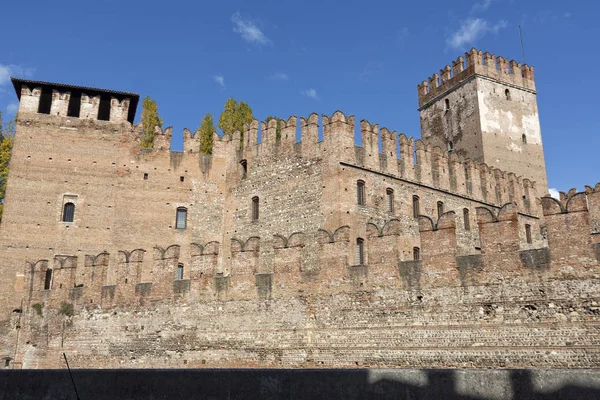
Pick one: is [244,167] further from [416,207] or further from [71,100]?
[71,100]

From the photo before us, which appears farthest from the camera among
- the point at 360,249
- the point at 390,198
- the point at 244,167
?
the point at 244,167

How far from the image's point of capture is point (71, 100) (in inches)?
945

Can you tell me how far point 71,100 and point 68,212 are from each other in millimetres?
5320

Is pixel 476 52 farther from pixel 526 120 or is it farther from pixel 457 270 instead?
pixel 457 270

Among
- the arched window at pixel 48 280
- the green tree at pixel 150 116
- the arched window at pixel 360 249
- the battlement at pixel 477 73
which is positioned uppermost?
the battlement at pixel 477 73

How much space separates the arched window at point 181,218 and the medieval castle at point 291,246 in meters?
0.10

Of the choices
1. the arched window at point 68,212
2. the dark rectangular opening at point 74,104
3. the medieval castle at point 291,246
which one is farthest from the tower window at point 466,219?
the dark rectangular opening at point 74,104

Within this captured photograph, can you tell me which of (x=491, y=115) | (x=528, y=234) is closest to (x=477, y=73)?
(x=491, y=115)

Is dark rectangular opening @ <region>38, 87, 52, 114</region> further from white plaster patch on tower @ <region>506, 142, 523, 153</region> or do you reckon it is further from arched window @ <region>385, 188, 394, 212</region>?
white plaster patch on tower @ <region>506, 142, 523, 153</region>

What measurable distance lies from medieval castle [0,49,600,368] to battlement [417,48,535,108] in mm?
178

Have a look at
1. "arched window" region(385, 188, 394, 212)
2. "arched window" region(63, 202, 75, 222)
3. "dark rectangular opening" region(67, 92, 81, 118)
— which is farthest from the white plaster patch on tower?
"arched window" region(63, 202, 75, 222)

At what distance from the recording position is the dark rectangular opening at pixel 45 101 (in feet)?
77.5

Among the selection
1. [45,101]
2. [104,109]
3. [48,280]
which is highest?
[45,101]

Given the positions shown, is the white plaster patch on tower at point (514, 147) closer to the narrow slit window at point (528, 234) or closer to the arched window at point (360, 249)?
the narrow slit window at point (528, 234)
